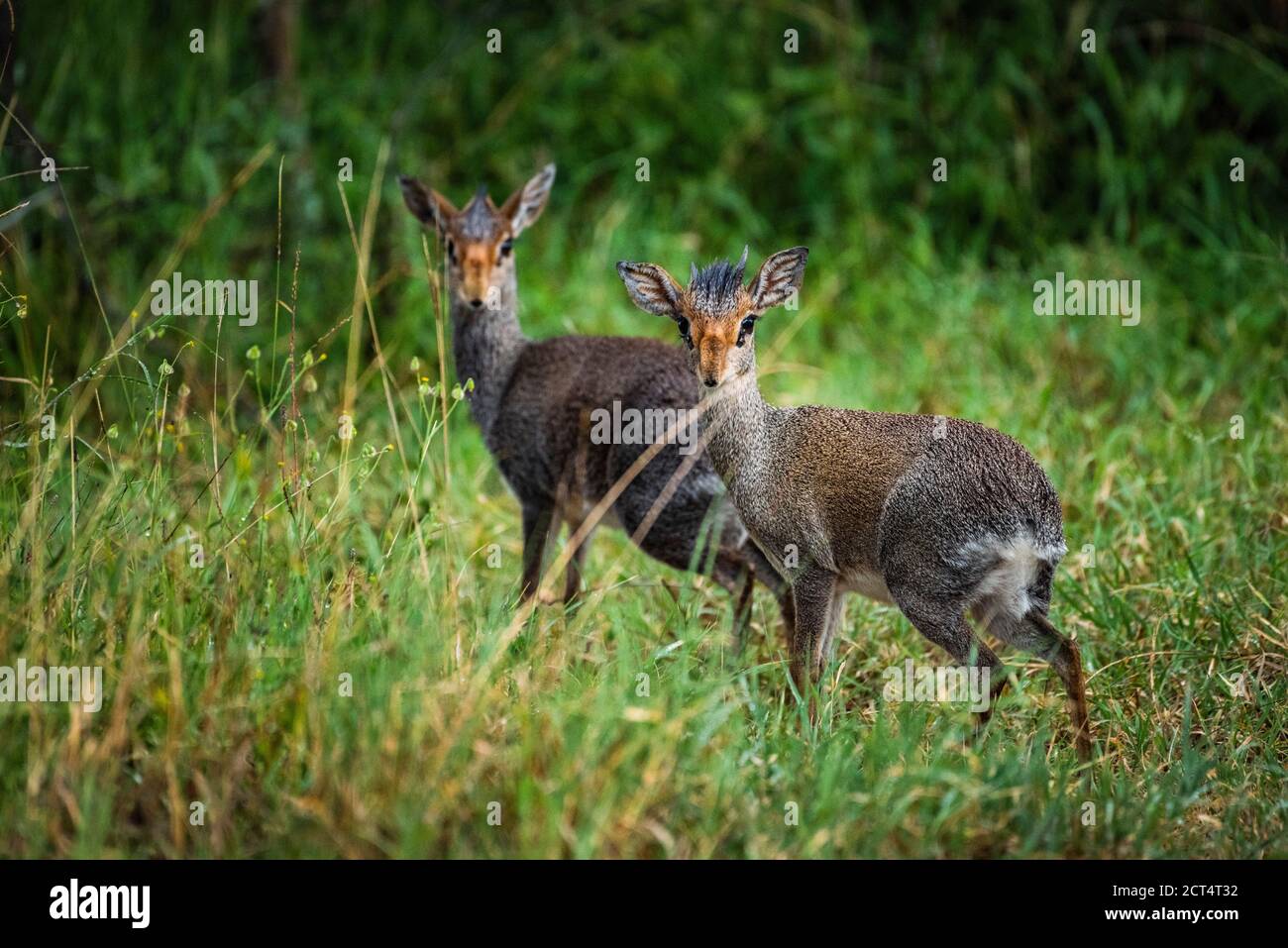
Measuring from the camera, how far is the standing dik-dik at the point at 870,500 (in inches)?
170

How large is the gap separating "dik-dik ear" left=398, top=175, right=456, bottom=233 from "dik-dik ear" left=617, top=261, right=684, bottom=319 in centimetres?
142

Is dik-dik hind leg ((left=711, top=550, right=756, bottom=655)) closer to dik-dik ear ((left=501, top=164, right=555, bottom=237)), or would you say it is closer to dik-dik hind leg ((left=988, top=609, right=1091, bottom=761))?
dik-dik hind leg ((left=988, top=609, right=1091, bottom=761))

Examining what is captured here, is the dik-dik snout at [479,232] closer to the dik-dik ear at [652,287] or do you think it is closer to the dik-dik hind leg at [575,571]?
the dik-dik hind leg at [575,571]

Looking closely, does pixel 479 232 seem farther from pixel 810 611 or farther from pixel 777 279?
pixel 810 611

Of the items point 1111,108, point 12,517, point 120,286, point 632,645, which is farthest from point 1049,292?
point 12,517

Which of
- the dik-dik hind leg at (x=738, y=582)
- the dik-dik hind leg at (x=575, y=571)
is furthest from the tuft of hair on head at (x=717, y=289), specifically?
the dik-dik hind leg at (x=575, y=571)

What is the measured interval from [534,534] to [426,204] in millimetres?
1389

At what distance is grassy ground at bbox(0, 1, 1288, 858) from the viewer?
344 centimetres

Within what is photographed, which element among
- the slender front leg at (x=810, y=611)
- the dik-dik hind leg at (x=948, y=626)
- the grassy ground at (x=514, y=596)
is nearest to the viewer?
the grassy ground at (x=514, y=596)

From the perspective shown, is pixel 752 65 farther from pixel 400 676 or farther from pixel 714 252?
pixel 400 676

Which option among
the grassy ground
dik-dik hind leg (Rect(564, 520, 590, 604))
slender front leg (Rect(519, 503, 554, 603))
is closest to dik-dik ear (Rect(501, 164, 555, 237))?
the grassy ground

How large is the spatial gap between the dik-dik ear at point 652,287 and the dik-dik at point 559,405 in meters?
0.64

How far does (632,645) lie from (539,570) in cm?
145

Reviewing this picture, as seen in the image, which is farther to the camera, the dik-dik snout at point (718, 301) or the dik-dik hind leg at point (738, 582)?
the dik-dik hind leg at point (738, 582)
